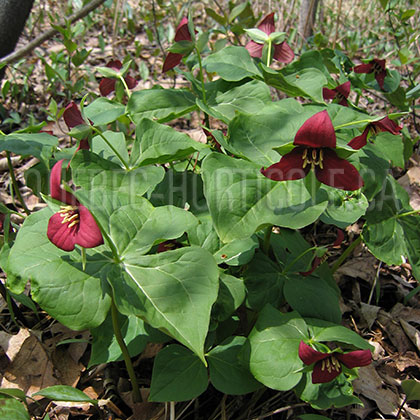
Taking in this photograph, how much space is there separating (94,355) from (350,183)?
3.33 ft

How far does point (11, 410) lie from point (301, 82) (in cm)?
163

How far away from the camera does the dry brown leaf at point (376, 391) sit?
5.35 ft

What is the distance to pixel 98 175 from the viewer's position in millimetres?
1485

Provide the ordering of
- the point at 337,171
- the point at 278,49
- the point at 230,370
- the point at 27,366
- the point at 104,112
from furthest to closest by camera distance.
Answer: the point at 278,49, the point at 104,112, the point at 27,366, the point at 230,370, the point at 337,171

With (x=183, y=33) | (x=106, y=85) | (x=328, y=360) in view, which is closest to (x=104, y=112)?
(x=106, y=85)

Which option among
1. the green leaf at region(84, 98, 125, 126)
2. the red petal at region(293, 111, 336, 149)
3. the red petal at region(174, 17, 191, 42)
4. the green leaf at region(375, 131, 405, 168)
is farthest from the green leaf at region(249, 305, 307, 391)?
the red petal at region(174, 17, 191, 42)

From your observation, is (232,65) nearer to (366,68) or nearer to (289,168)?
(366,68)

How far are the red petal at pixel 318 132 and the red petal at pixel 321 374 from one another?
67 centimetres

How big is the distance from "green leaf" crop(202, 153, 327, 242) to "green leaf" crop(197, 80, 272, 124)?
44 centimetres

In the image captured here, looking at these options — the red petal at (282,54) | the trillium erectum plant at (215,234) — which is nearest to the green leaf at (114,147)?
the trillium erectum plant at (215,234)

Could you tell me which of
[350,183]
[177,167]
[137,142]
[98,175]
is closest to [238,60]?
[177,167]

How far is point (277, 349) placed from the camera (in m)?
1.30

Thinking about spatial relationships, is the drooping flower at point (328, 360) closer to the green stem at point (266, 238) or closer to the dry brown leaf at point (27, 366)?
the green stem at point (266, 238)

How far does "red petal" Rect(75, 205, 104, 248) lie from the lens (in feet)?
3.43
